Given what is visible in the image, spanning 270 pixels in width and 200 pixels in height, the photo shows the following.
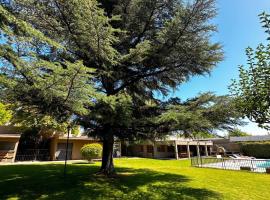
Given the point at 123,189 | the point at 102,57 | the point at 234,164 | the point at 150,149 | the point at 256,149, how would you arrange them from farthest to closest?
the point at 150,149 → the point at 256,149 → the point at 234,164 → the point at 102,57 → the point at 123,189

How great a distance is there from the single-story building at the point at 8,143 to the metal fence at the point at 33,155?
1.34m

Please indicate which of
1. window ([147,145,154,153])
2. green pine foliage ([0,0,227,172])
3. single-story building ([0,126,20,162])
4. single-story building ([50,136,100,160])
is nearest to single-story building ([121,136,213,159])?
window ([147,145,154,153])

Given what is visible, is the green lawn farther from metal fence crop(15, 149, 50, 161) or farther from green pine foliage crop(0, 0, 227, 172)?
metal fence crop(15, 149, 50, 161)

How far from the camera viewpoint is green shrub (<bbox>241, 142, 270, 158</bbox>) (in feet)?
111

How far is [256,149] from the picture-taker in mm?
35406

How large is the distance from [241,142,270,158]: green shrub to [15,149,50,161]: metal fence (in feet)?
108

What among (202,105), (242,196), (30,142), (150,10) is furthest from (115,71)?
(30,142)

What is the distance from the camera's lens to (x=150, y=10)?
11.0m

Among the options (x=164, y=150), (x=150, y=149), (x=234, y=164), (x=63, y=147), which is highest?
(x=63, y=147)

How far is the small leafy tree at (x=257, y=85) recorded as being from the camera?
5.25m

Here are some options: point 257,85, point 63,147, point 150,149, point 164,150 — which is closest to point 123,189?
point 257,85

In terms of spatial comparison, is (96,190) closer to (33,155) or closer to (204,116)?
(204,116)

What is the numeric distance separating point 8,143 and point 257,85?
91.0 feet

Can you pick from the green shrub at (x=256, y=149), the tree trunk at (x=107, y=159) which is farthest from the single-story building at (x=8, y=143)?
the green shrub at (x=256, y=149)
